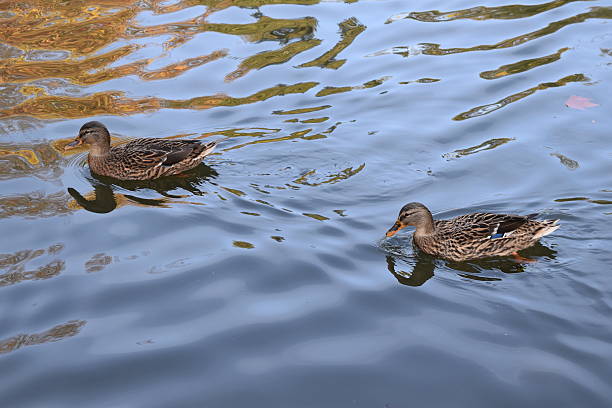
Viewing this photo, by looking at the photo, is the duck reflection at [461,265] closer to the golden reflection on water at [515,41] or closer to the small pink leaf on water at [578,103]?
the small pink leaf on water at [578,103]

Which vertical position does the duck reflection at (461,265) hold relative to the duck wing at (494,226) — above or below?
below

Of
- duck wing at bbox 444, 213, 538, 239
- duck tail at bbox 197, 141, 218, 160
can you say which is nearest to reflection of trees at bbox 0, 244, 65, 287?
duck tail at bbox 197, 141, 218, 160

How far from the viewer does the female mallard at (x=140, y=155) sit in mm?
10165

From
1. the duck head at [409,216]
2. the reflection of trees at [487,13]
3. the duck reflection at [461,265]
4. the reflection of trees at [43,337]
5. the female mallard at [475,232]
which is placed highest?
the reflection of trees at [487,13]

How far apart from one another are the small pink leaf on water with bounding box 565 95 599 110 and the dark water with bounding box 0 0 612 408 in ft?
0.47

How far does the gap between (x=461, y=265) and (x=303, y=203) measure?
2.05 m

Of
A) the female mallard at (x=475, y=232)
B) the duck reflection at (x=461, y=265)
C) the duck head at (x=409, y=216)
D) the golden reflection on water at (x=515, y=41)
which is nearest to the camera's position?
the duck reflection at (x=461, y=265)

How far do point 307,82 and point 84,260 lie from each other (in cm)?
626

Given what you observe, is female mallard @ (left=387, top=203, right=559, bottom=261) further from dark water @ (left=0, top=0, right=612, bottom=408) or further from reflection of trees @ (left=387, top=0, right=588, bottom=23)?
reflection of trees @ (left=387, top=0, right=588, bottom=23)

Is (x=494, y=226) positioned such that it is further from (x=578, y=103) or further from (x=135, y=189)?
(x=135, y=189)

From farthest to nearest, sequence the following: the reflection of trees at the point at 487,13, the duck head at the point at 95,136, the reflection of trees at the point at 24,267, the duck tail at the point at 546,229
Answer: the reflection of trees at the point at 487,13 → the duck head at the point at 95,136 → the duck tail at the point at 546,229 → the reflection of trees at the point at 24,267

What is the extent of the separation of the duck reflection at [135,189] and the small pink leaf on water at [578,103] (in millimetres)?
5546

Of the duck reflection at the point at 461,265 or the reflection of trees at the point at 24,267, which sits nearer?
the reflection of trees at the point at 24,267

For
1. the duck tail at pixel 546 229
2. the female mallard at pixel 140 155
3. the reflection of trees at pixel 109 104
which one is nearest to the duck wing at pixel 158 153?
the female mallard at pixel 140 155
